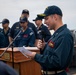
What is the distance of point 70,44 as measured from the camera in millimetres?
3131

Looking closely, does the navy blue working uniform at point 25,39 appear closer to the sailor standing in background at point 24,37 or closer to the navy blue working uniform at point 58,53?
the sailor standing in background at point 24,37

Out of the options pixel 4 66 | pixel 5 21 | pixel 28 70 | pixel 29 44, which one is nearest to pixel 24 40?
pixel 29 44

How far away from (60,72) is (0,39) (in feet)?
9.69

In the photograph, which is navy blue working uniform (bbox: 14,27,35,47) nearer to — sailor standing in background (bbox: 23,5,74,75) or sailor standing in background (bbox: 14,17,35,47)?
sailor standing in background (bbox: 14,17,35,47)

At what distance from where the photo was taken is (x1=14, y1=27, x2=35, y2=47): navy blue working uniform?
5.62 meters

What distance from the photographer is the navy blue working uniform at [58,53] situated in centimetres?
305

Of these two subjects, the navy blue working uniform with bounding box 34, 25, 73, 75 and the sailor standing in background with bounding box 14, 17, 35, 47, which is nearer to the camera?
the navy blue working uniform with bounding box 34, 25, 73, 75

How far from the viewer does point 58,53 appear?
3031 mm

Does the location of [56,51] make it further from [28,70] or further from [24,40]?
[24,40]

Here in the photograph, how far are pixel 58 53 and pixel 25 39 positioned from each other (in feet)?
8.77

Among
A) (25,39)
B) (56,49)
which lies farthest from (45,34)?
(25,39)

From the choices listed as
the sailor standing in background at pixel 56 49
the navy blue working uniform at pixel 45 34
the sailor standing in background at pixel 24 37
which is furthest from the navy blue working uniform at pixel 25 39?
the sailor standing in background at pixel 56 49

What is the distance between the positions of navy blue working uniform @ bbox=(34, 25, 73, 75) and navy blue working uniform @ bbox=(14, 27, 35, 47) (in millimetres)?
2429

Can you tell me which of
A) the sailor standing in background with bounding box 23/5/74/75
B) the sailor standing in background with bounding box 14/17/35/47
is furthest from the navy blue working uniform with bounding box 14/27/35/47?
the sailor standing in background with bounding box 23/5/74/75
